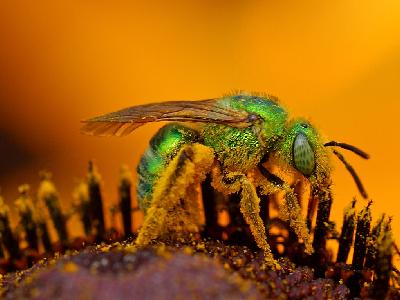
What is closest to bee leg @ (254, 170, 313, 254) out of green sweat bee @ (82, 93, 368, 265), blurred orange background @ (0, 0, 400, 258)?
green sweat bee @ (82, 93, 368, 265)

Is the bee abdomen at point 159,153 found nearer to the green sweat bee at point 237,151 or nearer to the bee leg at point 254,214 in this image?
the green sweat bee at point 237,151

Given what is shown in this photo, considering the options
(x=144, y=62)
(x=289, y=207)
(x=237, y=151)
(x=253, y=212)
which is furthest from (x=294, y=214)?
(x=144, y=62)

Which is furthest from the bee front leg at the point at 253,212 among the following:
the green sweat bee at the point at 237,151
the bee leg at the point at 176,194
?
the bee leg at the point at 176,194

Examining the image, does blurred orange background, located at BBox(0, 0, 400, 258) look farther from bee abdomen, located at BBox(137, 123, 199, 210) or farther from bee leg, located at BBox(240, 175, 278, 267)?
bee leg, located at BBox(240, 175, 278, 267)

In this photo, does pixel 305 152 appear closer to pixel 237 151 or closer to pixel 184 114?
pixel 237 151

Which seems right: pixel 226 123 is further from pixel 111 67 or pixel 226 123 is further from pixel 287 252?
pixel 111 67

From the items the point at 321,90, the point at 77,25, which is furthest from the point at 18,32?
the point at 321,90
